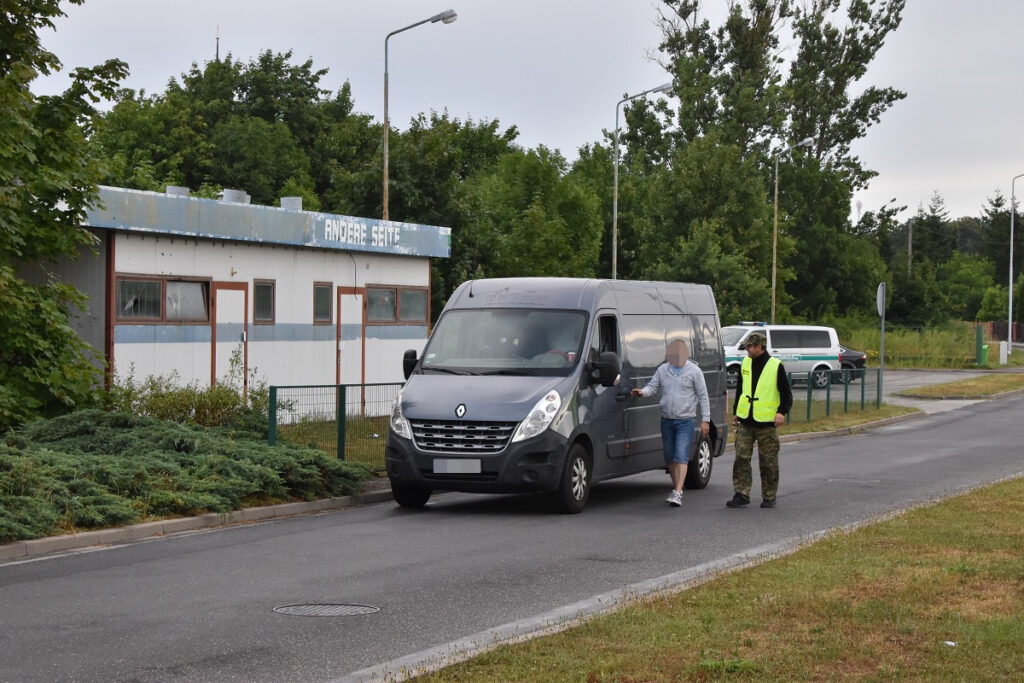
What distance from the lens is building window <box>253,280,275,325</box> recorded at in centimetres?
2289

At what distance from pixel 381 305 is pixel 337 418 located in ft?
31.0

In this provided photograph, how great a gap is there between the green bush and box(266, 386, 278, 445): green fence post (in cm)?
13

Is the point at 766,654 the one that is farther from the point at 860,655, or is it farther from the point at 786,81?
the point at 786,81

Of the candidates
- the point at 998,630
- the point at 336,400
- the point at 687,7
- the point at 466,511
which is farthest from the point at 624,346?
the point at 687,7

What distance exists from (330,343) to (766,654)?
18.4 m

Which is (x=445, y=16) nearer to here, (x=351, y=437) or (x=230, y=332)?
(x=230, y=332)

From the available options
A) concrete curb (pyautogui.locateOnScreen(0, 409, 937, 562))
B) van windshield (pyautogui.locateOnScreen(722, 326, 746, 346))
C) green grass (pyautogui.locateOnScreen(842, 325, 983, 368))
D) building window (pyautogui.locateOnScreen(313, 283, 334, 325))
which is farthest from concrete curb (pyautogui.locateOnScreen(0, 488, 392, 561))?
green grass (pyautogui.locateOnScreen(842, 325, 983, 368))

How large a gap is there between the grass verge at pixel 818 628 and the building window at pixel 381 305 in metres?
16.0

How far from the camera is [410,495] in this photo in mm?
14773

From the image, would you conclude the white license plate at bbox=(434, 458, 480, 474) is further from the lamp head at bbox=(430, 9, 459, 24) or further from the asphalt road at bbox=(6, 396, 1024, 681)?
the lamp head at bbox=(430, 9, 459, 24)

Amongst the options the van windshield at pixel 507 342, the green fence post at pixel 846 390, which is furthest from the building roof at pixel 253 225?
the green fence post at pixel 846 390

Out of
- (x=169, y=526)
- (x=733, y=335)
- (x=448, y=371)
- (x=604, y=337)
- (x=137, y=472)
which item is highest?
(x=604, y=337)

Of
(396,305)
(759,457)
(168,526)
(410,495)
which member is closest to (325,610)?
(168,526)

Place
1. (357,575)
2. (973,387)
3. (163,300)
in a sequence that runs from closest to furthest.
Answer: (357,575)
(163,300)
(973,387)
